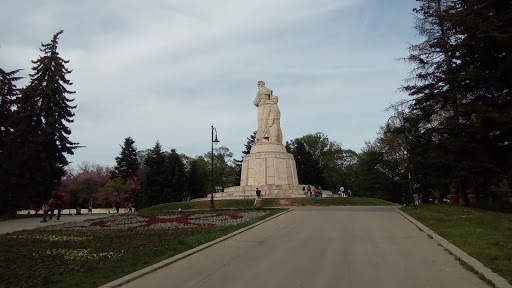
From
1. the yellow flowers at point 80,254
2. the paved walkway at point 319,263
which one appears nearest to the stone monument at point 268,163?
the paved walkway at point 319,263

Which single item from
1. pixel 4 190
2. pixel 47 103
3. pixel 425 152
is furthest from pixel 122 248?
pixel 47 103

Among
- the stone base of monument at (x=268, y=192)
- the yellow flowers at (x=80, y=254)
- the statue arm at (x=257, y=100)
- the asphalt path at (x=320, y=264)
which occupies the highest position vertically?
the statue arm at (x=257, y=100)

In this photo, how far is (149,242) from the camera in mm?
11055

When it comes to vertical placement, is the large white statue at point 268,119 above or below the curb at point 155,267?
above

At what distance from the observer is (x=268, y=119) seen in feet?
132

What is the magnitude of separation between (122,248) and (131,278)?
12.1 ft

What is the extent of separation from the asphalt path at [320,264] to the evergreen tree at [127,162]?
61889 millimetres

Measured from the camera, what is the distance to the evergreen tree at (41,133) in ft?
90.7

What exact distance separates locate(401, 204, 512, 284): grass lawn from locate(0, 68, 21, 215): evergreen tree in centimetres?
2644

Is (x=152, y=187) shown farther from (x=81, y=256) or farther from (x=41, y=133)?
(x=81, y=256)

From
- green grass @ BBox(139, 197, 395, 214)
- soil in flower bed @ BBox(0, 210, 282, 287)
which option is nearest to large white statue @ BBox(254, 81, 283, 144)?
green grass @ BBox(139, 197, 395, 214)

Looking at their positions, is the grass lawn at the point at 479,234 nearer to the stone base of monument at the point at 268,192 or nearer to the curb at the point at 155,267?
the curb at the point at 155,267

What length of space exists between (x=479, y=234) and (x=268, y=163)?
1060 inches

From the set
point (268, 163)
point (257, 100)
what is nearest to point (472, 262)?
point (268, 163)
